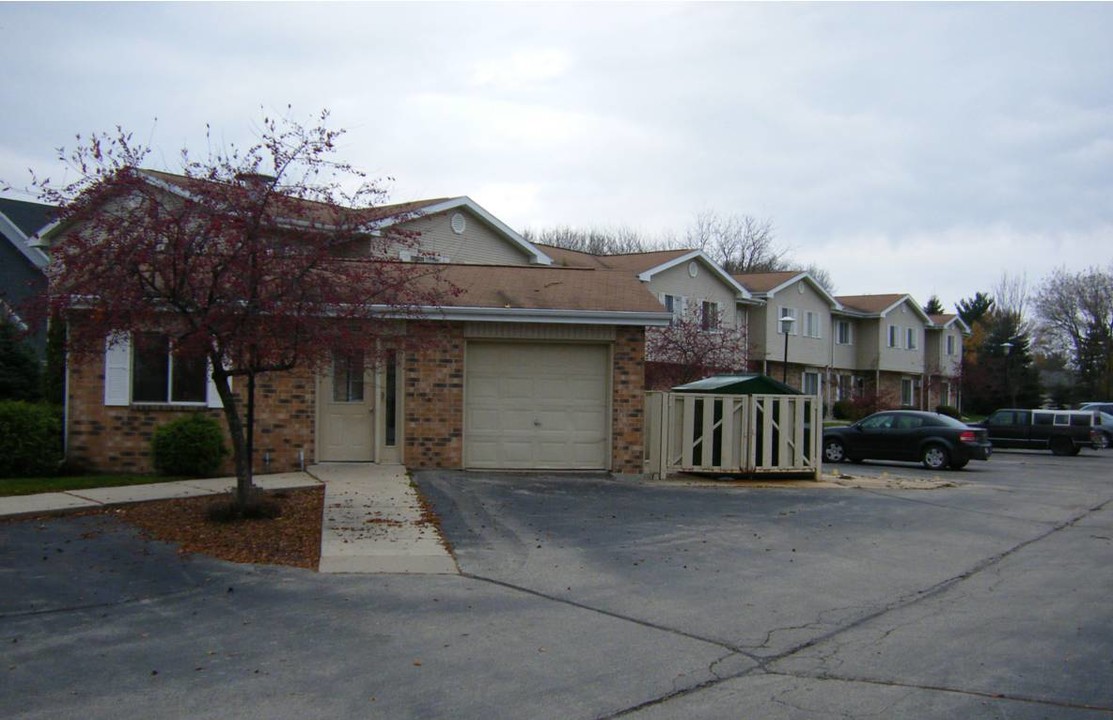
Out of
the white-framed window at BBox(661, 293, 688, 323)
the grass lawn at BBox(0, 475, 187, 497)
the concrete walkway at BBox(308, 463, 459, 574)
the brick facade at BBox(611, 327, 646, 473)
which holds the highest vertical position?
the white-framed window at BBox(661, 293, 688, 323)

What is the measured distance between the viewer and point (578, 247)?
224ft

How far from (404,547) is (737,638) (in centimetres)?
403

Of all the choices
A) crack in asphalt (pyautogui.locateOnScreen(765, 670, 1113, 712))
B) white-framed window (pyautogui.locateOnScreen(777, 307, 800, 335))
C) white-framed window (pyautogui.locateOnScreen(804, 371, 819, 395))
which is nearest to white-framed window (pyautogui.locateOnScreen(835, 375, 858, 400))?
white-framed window (pyautogui.locateOnScreen(804, 371, 819, 395))

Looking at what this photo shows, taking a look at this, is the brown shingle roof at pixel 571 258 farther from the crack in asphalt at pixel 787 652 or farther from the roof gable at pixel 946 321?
the roof gable at pixel 946 321

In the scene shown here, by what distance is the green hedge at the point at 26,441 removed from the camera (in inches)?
570

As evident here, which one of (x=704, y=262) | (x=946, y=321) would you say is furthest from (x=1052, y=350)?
(x=704, y=262)

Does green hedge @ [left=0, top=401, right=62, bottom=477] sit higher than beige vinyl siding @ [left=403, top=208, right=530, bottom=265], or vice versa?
beige vinyl siding @ [left=403, top=208, right=530, bottom=265]

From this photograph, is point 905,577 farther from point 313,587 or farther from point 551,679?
point 313,587

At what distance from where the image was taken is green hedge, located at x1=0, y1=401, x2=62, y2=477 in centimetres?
1448

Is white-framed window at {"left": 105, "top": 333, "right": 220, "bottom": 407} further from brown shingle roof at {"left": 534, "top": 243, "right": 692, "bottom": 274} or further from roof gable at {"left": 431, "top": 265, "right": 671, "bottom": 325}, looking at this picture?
brown shingle roof at {"left": 534, "top": 243, "right": 692, "bottom": 274}

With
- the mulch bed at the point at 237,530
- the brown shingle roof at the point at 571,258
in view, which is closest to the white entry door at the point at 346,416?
the mulch bed at the point at 237,530

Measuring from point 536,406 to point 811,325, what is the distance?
108 feet

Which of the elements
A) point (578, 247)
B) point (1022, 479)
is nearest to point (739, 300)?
point (1022, 479)

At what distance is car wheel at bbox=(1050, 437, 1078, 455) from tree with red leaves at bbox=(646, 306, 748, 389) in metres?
10.2
